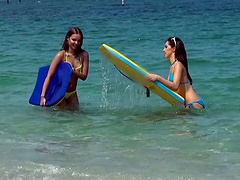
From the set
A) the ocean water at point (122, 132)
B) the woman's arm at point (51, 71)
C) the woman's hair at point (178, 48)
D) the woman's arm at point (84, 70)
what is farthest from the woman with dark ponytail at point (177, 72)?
the woman's arm at point (51, 71)

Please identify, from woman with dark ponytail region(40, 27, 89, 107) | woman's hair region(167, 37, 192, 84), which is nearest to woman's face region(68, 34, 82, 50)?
woman with dark ponytail region(40, 27, 89, 107)

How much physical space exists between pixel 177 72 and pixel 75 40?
1.23m

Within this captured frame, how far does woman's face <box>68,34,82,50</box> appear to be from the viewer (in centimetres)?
608

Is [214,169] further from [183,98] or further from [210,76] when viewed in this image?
Answer: [210,76]

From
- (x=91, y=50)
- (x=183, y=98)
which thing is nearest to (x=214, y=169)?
(x=183, y=98)

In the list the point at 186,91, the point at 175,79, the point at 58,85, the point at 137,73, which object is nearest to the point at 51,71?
the point at 58,85

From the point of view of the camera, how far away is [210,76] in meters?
9.54

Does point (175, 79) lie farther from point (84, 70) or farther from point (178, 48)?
point (84, 70)

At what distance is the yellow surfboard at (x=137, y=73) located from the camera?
6195 mm

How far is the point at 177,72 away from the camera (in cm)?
606

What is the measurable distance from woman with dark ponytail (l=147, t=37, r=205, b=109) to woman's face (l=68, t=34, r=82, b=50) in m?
0.91

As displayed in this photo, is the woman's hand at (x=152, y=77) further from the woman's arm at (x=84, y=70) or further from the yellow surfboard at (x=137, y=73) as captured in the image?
the woman's arm at (x=84, y=70)

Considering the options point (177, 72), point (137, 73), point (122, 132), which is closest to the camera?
point (122, 132)

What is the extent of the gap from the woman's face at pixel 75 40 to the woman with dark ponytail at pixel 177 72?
0.91 m
